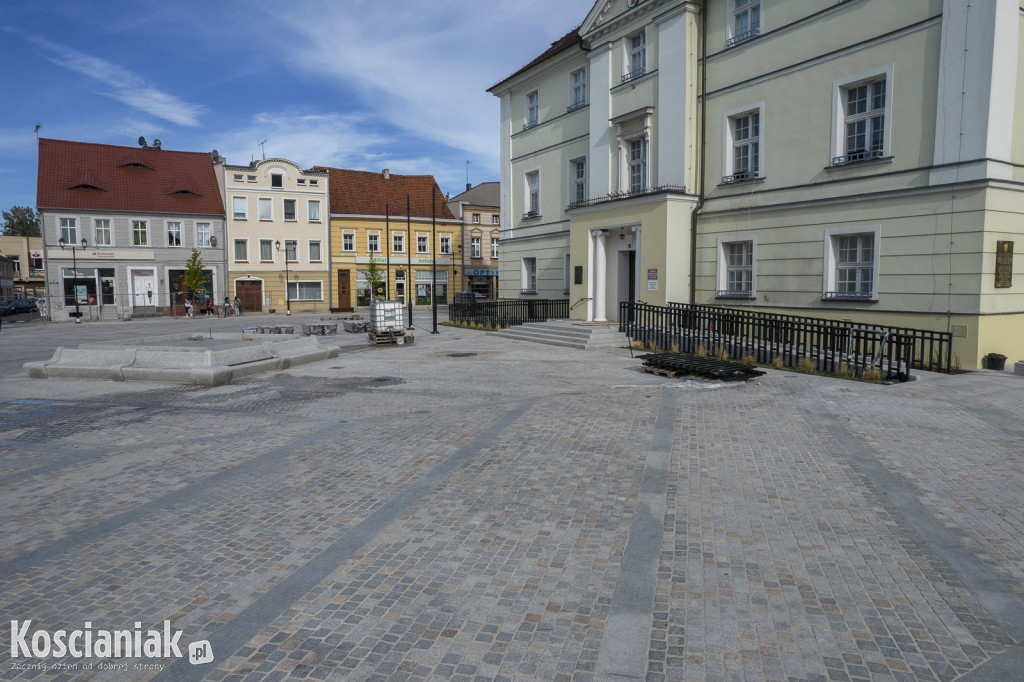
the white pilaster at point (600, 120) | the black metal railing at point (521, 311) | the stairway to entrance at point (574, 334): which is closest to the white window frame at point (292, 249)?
the black metal railing at point (521, 311)

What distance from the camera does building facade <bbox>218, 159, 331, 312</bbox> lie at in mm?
49562

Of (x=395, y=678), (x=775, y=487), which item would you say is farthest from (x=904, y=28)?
(x=395, y=678)

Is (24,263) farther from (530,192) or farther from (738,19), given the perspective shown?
(738,19)

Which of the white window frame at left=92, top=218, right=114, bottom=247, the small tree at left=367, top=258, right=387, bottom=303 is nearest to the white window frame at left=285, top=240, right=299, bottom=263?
the small tree at left=367, top=258, right=387, bottom=303

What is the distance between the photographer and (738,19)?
20.0 m

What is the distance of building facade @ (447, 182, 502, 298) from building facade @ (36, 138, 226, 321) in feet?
67.8

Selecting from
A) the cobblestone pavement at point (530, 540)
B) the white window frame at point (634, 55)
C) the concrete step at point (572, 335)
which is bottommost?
the cobblestone pavement at point (530, 540)

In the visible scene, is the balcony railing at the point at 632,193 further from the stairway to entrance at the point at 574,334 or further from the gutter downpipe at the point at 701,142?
the stairway to entrance at the point at 574,334

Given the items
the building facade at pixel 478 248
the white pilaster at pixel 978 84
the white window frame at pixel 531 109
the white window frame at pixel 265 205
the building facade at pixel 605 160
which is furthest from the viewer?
the building facade at pixel 478 248

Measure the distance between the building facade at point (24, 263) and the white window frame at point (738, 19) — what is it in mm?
97845

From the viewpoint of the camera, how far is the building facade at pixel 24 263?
89.4 metres

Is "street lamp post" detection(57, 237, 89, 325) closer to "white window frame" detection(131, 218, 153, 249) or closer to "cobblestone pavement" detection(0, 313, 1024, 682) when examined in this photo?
"white window frame" detection(131, 218, 153, 249)

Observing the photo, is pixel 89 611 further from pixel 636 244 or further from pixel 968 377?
pixel 636 244

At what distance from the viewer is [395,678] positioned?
3.56 metres
